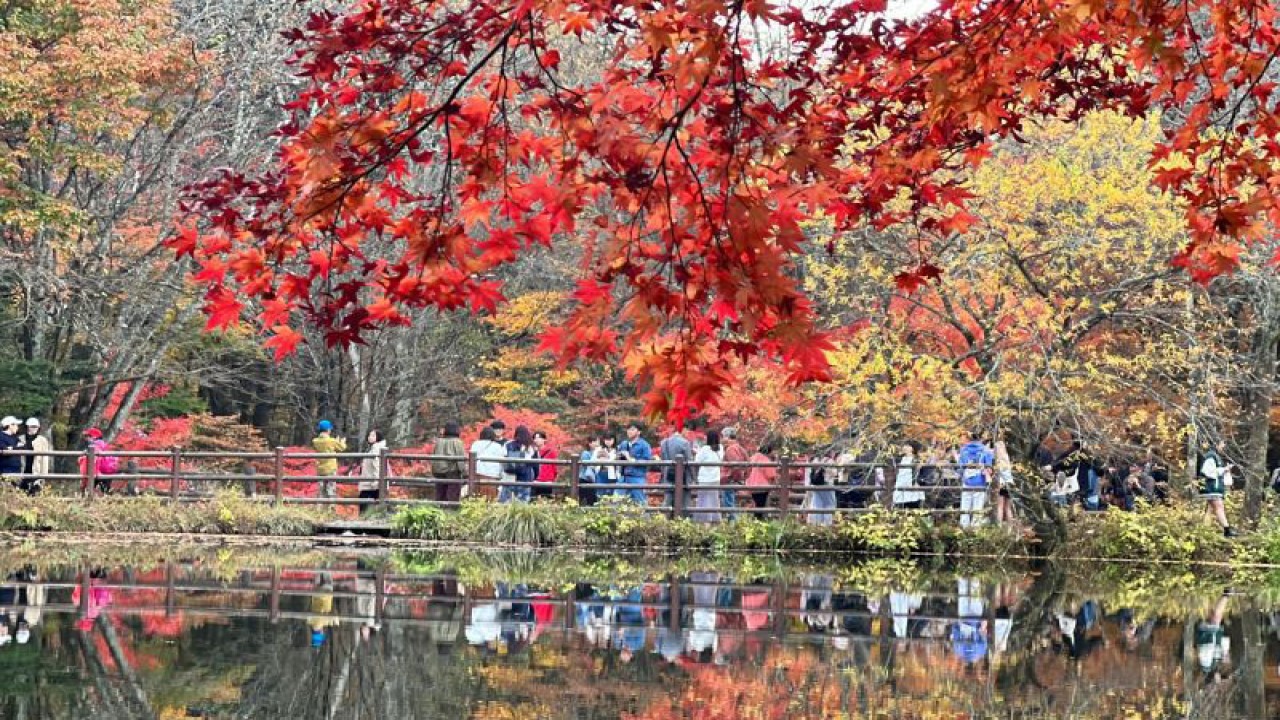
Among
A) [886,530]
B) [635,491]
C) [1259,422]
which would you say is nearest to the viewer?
[886,530]

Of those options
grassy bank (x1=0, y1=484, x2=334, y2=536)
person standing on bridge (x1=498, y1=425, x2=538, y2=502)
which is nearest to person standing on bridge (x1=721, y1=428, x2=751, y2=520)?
person standing on bridge (x1=498, y1=425, x2=538, y2=502)

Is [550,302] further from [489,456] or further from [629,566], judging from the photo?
[629,566]

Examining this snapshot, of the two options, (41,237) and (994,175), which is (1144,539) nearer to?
(994,175)

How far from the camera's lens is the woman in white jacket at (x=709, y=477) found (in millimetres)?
22688

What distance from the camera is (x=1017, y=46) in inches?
291

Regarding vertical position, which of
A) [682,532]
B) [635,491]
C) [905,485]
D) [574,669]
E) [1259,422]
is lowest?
[574,669]

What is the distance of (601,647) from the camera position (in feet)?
37.1

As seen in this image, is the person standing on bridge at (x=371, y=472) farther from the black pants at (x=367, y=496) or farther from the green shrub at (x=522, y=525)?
the green shrub at (x=522, y=525)

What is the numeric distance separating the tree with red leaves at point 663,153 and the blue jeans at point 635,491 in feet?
47.5

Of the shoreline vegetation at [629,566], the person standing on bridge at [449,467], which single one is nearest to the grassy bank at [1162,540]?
the shoreline vegetation at [629,566]

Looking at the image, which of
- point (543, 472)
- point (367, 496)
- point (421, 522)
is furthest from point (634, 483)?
point (367, 496)

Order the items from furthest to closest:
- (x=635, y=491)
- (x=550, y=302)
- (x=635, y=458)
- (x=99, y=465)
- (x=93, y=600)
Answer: (x=550, y=302)
(x=99, y=465)
(x=635, y=491)
(x=635, y=458)
(x=93, y=600)

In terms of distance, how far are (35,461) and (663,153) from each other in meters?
19.2

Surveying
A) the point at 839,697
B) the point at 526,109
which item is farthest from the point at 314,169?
the point at 839,697
